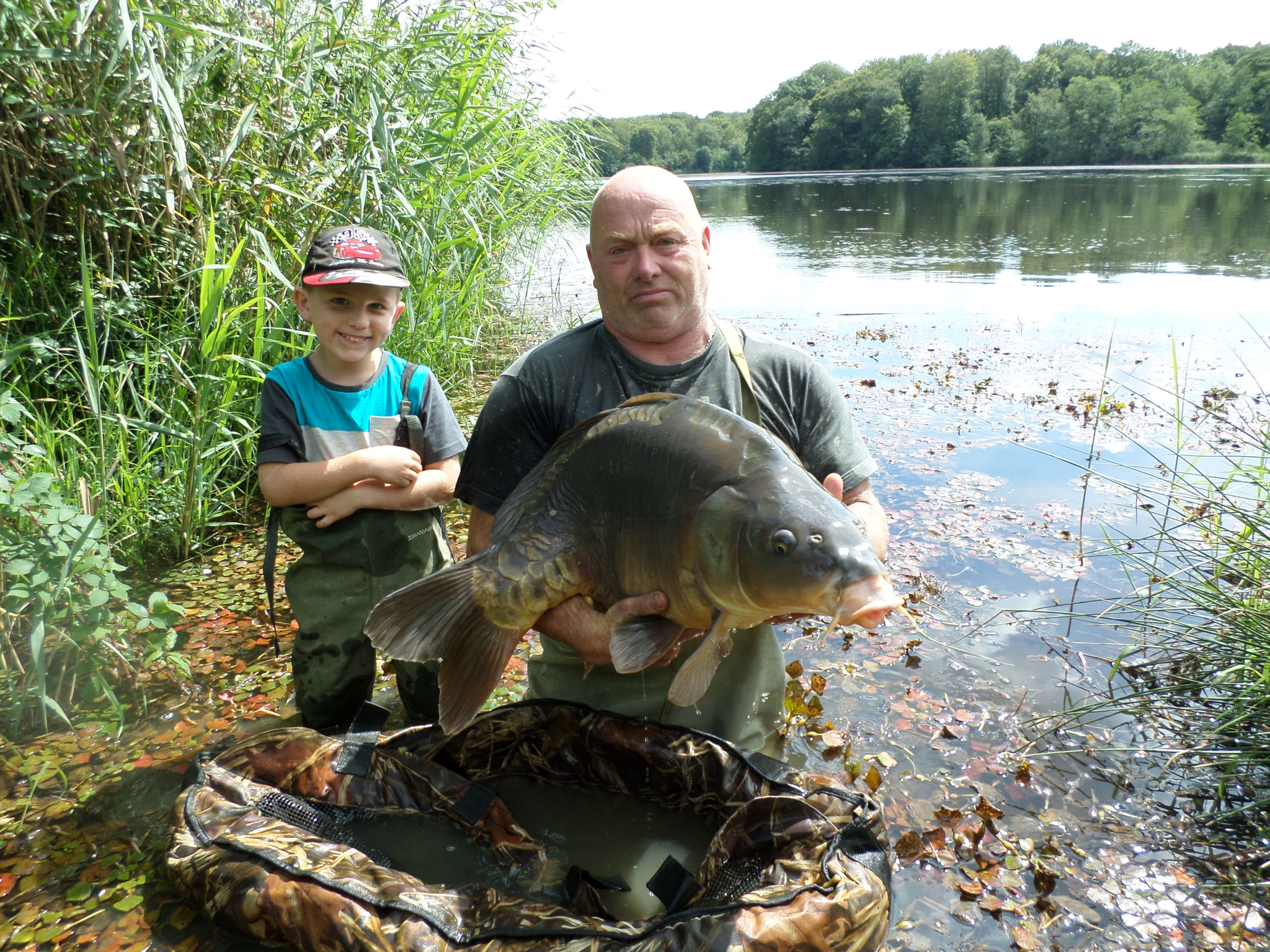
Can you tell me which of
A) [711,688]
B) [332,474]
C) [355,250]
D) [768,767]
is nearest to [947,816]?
[768,767]

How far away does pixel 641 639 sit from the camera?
5.53ft

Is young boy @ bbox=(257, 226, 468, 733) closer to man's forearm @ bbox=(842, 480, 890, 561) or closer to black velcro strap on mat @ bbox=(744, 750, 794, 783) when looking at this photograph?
black velcro strap on mat @ bbox=(744, 750, 794, 783)

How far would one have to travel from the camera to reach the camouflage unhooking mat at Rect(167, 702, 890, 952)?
63.8 inches

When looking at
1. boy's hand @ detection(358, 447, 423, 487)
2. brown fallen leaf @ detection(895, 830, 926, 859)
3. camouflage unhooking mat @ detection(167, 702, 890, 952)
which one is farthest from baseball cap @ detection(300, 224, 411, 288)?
brown fallen leaf @ detection(895, 830, 926, 859)

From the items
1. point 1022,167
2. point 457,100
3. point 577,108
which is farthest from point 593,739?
point 1022,167

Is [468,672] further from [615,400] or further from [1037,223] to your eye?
[1037,223]

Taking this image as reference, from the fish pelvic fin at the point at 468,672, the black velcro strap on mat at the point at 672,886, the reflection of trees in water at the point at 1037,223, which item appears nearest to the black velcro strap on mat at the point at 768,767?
the black velcro strap on mat at the point at 672,886

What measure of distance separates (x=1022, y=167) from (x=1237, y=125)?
1056cm

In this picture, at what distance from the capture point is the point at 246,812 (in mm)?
2010

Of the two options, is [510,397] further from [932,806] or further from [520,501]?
[932,806]

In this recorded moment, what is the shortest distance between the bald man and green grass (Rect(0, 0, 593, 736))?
Result: 4.82 feet

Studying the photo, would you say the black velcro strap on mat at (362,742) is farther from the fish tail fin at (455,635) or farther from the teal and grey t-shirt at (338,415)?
the teal and grey t-shirt at (338,415)

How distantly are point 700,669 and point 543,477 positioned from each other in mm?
569

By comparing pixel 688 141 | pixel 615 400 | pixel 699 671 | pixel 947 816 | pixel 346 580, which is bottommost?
pixel 947 816
